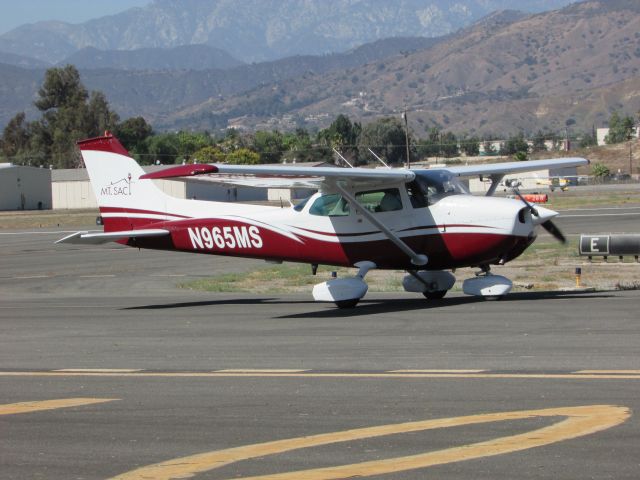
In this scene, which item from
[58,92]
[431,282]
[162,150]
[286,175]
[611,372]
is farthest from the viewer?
[162,150]

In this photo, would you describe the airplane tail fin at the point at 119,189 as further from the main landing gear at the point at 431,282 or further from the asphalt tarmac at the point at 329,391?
the main landing gear at the point at 431,282

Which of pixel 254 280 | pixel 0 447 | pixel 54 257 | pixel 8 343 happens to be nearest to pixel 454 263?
pixel 8 343

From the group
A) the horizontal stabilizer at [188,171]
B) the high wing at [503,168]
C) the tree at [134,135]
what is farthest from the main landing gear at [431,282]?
the tree at [134,135]

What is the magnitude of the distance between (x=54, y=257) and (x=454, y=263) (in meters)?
23.6

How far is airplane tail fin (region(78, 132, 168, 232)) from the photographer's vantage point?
20.1 m

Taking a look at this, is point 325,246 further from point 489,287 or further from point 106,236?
point 106,236

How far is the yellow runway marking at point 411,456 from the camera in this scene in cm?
687

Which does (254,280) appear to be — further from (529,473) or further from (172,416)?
(529,473)

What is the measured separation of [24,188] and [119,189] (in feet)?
285

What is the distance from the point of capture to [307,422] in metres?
Result: 8.33

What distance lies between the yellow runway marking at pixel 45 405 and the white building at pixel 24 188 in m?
93.4

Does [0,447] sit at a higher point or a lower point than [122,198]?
lower

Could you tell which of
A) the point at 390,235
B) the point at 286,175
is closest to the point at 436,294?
the point at 390,235

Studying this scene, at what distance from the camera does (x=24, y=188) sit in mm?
103438
